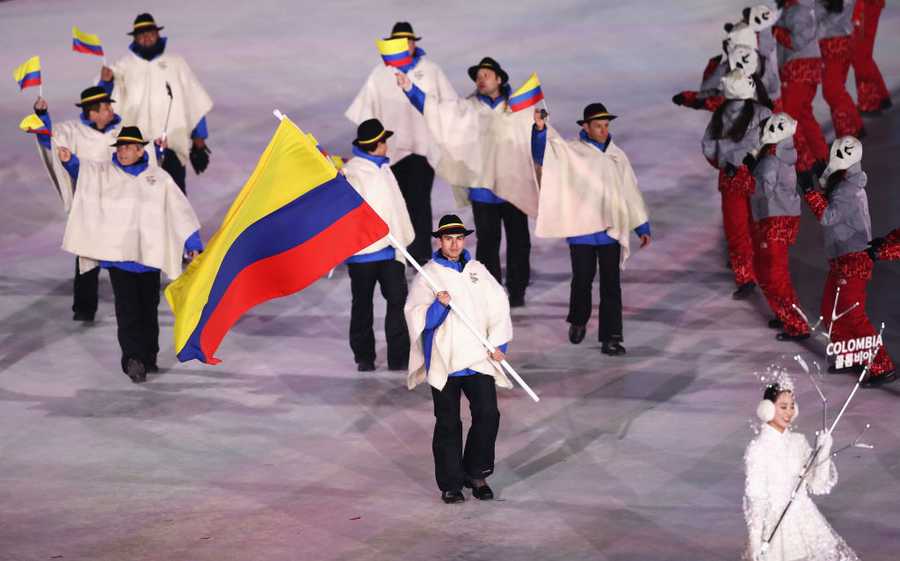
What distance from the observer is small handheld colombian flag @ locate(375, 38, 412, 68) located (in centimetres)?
1368

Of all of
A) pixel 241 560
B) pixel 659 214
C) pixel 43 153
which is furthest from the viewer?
pixel 659 214

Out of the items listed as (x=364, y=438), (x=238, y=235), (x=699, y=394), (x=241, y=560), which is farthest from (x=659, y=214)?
(x=241, y=560)

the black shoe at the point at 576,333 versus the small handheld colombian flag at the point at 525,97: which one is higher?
the small handheld colombian flag at the point at 525,97

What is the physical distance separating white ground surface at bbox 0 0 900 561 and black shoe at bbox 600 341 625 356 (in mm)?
99

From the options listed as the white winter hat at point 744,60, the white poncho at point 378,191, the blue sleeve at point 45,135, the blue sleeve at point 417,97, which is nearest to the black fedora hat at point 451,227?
the white poncho at point 378,191

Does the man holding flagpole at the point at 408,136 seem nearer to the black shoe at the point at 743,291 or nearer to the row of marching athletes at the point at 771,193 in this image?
the row of marching athletes at the point at 771,193

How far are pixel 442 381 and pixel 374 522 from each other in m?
0.86

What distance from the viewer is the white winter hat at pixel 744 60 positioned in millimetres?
14102

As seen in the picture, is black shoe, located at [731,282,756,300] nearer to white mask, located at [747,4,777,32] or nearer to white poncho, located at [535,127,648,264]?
white poncho, located at [535,127,648,264]

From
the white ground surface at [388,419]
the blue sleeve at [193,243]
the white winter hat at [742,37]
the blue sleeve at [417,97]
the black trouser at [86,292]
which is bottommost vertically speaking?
the white ground surface at [388,419]

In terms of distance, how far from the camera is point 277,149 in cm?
1036

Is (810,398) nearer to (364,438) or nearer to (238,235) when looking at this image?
(364,438)

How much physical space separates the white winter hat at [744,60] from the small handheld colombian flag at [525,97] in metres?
1.60

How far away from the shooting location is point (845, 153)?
11.8m
